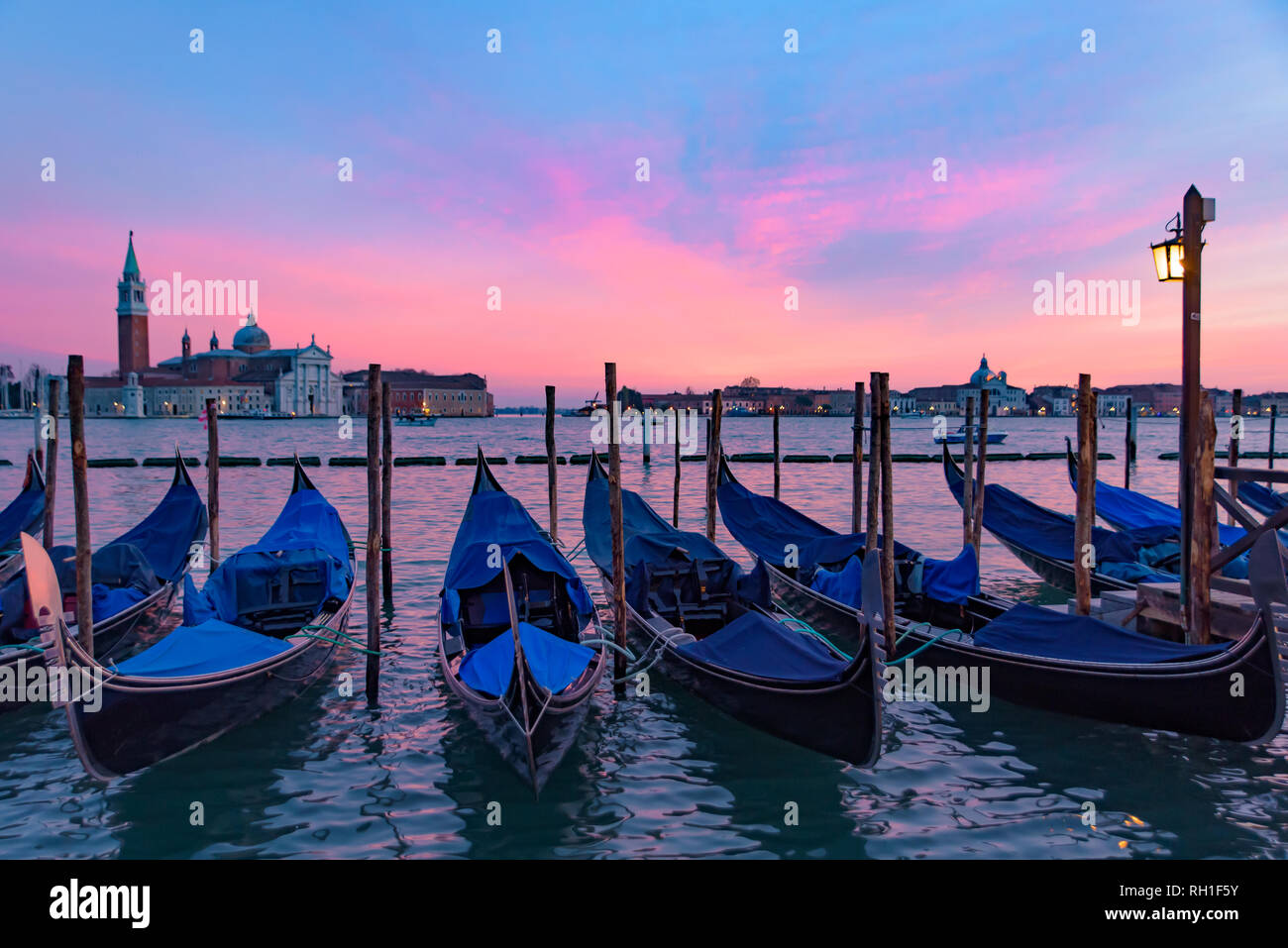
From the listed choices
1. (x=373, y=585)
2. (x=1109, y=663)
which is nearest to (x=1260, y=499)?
(x=1109, y=663)

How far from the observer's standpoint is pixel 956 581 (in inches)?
277

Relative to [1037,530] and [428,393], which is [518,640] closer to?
[1037,530]

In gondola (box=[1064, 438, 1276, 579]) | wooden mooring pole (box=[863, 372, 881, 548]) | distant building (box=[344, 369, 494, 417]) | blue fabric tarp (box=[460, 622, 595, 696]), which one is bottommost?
blue fabric tarp (box=[460, 622, 595, 696])

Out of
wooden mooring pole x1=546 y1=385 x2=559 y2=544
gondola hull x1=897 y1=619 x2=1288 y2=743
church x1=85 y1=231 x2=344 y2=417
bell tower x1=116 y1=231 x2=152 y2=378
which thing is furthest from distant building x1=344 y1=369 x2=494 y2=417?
gondola hull x1=897 y1=619 x2=1288 y2=743

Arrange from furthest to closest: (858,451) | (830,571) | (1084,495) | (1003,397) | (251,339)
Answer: (1003,397) → (251,339) → (858,451) → (830,571) → (1084,495)

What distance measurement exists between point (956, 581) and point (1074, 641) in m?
1.63

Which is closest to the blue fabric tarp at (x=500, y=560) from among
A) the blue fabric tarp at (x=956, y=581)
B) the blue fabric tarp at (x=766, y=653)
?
the blue fabric tarp at (x=766, y=653)

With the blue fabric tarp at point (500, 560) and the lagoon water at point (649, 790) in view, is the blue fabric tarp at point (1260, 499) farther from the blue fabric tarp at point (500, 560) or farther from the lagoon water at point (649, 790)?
the blue fabric tarp at point (500, 560)

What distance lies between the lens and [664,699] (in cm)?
626

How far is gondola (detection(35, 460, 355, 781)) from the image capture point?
4.26 metres

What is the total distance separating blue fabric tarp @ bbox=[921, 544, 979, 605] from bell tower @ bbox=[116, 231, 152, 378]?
11175 centimetres

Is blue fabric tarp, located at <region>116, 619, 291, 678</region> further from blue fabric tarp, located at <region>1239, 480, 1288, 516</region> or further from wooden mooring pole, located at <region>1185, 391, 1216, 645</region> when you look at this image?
blue fabric tarp, located at <region>1239, 480, 1288, 516</region>
